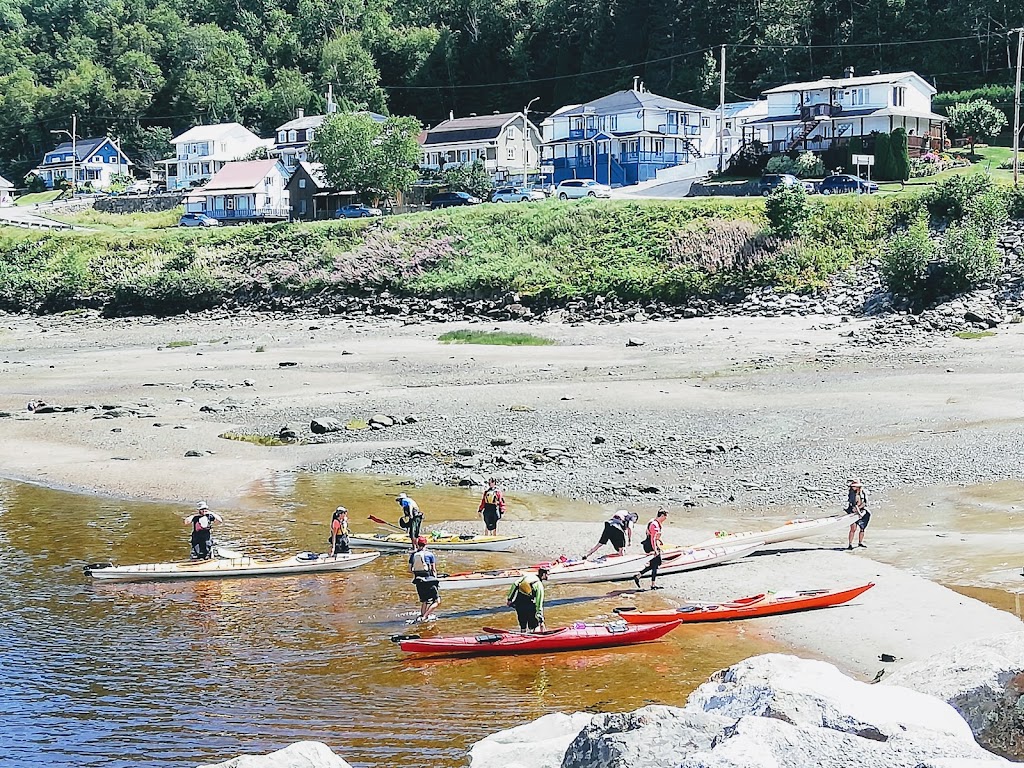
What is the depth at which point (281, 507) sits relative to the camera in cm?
2636

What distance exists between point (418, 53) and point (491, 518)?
412 ft

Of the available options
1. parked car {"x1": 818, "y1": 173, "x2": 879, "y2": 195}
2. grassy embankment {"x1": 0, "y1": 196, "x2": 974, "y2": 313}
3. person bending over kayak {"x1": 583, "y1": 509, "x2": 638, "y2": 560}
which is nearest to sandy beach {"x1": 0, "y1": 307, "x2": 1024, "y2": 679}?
person bending over kayak {"x1": 583, "y1": 509, "x2": 638, "y2": 560}

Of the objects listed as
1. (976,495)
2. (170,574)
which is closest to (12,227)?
(170,574)

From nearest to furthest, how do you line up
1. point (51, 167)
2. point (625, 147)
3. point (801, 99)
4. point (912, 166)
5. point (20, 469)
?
1. point (20, 469)
2. point (912, 166)
3. point (801, 99)
4. point (625, 147)
5. point (51, 167)

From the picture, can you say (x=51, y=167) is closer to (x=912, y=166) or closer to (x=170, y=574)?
(x=912, y=166)

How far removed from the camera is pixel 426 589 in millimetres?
18938

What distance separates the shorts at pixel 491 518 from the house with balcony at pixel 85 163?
114 meters

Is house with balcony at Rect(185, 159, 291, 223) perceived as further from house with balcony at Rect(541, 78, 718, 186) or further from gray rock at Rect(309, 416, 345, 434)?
gray rock at Rect(309, 416, 345, 434)

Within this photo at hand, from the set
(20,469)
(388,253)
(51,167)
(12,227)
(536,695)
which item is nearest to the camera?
(536,695)

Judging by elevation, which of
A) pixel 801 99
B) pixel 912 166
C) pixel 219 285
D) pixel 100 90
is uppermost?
pixel 100 90

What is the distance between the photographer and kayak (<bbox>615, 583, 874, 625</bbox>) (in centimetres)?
1794

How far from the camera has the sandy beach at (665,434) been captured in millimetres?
20094

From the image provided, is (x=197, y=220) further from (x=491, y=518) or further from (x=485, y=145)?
(x=491, y=518)

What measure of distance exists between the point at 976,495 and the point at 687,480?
6280 mm
